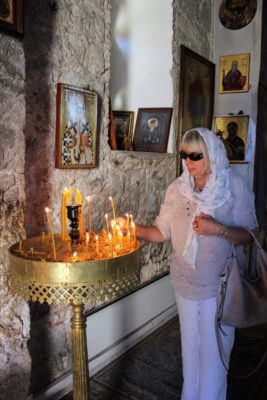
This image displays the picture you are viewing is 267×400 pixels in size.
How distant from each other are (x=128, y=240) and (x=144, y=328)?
6.23 feet

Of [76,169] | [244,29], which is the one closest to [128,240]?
[76,169]

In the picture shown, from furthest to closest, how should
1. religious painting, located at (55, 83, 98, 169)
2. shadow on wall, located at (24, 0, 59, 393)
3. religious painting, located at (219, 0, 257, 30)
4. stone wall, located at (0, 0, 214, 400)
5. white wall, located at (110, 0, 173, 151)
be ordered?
1. religious painting, located at (219, 0, 257, 30)
2. white wall, located at (110, 0, 173, 151)
3. religious painting, located at (55, 83, 98, 169)
4. shadow on wall, located at (24, 0, 59, 393)
5. stone wall, located at (0, 0, 214, 400)

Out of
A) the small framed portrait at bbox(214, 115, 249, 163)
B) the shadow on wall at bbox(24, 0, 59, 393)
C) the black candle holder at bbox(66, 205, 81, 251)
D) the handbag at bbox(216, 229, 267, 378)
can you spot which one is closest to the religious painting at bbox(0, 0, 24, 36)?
the shadow on wall at bbox(24, 0, 59, 393)

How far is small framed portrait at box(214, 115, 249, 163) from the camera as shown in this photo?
4.49 meters

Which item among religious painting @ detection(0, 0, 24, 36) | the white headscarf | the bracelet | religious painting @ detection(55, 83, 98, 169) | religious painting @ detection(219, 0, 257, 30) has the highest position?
religious painting @ detection(219, 0, 257, 30)

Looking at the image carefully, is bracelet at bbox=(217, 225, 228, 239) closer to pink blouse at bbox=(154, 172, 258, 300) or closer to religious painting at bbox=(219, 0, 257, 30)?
pink blouse at bbox=(154, 172, 258, 300)

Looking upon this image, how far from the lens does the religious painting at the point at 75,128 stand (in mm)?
2309

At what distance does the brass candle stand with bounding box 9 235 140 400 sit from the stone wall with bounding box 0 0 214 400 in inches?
13.2

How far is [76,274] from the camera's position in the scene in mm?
1443

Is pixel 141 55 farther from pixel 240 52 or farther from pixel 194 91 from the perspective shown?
pixel 240 52

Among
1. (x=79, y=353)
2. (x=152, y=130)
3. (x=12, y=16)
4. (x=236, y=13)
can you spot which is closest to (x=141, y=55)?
(x=152, y=130)

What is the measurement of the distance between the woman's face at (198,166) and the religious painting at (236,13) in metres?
A: 3.26

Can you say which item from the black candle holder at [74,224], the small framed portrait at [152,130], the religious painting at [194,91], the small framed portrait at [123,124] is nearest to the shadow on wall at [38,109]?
the black candle holder at [74,224]

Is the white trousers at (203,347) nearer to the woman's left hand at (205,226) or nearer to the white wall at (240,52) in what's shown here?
the woman's left hand at (205,226)
